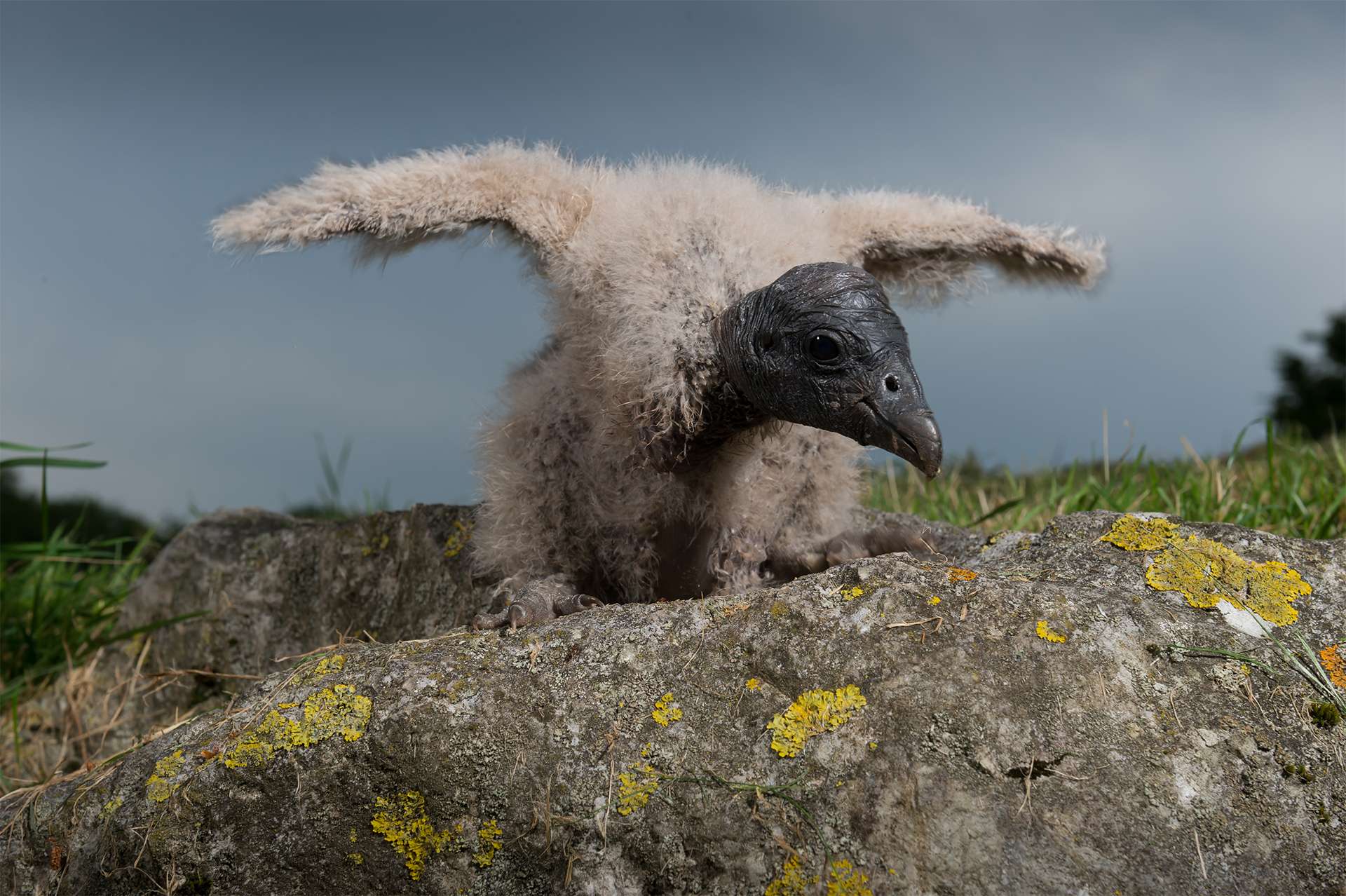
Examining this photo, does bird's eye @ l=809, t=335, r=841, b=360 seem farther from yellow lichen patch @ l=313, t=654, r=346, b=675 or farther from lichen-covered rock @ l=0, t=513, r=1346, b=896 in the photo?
yellow lichen patch @ l=313, t=654, r=346, b=675

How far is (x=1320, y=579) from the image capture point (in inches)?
92.7

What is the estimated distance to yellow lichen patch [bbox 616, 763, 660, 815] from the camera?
2006 mm

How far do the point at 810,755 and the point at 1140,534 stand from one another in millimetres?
1023

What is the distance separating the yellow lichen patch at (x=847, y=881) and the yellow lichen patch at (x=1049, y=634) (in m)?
0.59

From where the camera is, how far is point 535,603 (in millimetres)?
2945

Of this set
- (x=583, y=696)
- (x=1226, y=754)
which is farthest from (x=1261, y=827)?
(x=583, y=696)

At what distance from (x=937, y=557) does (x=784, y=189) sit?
1410 millimetres

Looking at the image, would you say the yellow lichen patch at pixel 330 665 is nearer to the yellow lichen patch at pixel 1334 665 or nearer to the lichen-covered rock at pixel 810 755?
the lichen-covered rock at pixel 810 755

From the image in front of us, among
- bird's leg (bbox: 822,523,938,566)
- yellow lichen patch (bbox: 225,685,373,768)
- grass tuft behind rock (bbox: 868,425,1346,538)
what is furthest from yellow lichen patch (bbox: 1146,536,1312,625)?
yellow lichen patch (bbox: 225,685,373,768)

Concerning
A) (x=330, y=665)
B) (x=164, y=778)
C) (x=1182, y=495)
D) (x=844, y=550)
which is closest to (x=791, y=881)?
(x=330, y=665)

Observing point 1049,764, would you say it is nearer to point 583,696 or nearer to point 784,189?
point 583,696

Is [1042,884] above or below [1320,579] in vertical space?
below

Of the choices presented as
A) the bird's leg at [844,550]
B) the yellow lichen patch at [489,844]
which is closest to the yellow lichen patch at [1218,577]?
the bird's leg at [844,550]

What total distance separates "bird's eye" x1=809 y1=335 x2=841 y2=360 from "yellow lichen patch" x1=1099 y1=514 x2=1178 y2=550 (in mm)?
758
